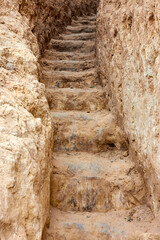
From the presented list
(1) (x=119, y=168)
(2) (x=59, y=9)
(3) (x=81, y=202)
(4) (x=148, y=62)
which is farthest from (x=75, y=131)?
(2) (x=59, y=9)

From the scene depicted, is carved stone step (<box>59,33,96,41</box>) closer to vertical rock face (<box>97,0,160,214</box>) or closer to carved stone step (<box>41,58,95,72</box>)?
carved stone step (<box>41,58,95,72</box>)

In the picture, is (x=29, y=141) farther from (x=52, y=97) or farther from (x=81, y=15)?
(x=81, y=15)

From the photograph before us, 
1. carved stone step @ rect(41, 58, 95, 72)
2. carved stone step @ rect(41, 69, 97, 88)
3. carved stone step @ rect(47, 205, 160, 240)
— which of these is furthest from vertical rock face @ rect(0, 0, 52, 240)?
carved stone step @ rect(41, 58, 95, 72)

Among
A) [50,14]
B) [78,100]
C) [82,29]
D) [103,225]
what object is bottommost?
[103,225]

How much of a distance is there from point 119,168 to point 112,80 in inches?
68.1

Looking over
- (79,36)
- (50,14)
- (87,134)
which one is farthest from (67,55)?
(87,134)

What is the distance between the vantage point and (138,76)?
335 cm

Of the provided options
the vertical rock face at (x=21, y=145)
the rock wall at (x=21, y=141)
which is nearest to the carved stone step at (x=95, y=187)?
the rock wall at (x=21, y=141)

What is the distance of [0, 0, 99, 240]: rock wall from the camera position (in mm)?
2037

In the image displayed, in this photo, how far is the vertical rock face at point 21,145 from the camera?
203cm

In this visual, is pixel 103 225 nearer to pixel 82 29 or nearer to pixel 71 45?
pixel 71 45

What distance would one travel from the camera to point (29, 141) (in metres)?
2.45

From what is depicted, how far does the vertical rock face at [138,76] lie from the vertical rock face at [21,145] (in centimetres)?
126

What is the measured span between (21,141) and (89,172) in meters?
1.67
